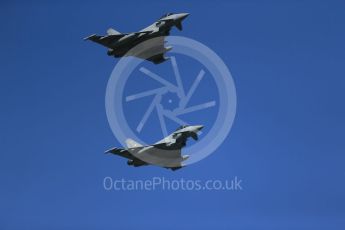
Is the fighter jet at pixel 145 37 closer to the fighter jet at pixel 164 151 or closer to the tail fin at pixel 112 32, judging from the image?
the tail fin at pixel 112 32

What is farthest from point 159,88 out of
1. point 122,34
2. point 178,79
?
point 122,34

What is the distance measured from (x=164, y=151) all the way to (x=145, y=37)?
95cm

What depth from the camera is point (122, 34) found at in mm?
4465

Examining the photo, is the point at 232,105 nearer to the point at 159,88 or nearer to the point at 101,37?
the point at 159,88

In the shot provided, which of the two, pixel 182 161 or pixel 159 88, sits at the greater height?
pixel 159 88

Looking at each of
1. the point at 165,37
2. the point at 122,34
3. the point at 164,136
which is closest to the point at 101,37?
the point at 122,34

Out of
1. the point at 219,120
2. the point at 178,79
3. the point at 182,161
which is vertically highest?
the point at 178,79

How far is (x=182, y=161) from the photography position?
446 centimetres

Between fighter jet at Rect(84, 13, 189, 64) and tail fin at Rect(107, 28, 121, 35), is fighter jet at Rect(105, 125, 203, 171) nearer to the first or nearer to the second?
fighter jet at Rect(84, 13, 189, 64)

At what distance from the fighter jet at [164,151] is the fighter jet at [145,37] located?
69cm

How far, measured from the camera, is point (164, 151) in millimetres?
4391

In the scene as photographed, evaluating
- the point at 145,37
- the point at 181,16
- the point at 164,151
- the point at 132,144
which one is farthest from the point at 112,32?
the point at 164,151

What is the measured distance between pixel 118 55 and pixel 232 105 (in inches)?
41.3

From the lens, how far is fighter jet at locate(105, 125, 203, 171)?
433 cm
